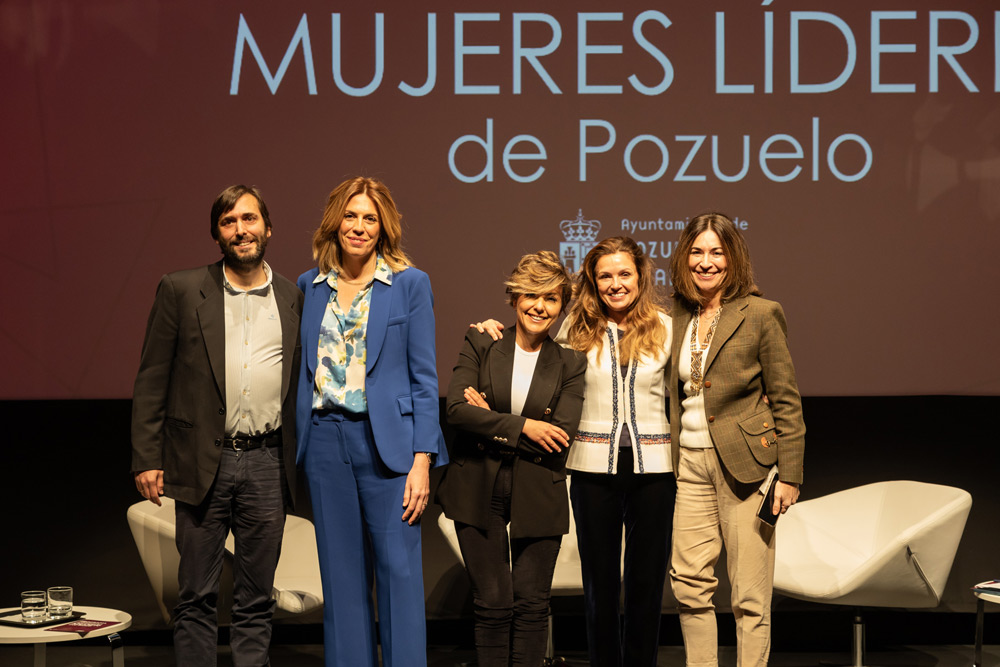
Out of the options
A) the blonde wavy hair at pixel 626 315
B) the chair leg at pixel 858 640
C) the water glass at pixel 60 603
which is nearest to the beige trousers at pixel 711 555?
the blonde wavy hair at pixel 626 315

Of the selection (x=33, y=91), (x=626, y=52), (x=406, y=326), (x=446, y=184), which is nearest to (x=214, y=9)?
(x=33, y=91)

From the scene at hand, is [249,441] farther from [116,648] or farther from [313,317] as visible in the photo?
[116,648]

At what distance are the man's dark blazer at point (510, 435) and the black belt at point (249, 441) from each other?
55cm

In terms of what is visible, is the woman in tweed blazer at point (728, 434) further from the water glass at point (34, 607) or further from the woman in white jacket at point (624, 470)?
the water glass at point (34, 607)

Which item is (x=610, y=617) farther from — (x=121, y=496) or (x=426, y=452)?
(x=121, y=496)

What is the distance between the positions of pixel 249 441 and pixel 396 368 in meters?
0.51

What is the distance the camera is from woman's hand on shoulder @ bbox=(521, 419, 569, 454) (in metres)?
2.94

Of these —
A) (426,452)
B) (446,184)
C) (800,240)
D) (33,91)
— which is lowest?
(426,452)

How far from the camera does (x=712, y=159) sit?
449 cm

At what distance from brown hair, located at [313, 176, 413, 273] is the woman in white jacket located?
0.67 metres

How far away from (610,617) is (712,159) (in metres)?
2.33

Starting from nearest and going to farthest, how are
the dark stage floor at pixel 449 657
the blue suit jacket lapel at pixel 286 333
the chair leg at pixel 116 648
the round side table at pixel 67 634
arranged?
Result: the blue suit jacket lapel at pixel 286 333
the round side table at pixel 67 634
the chair leg at pixel 116 648
the dark stage floor at pixel 449 657

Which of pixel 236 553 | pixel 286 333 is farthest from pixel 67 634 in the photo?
pixel 286 333

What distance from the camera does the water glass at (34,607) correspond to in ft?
11.2
